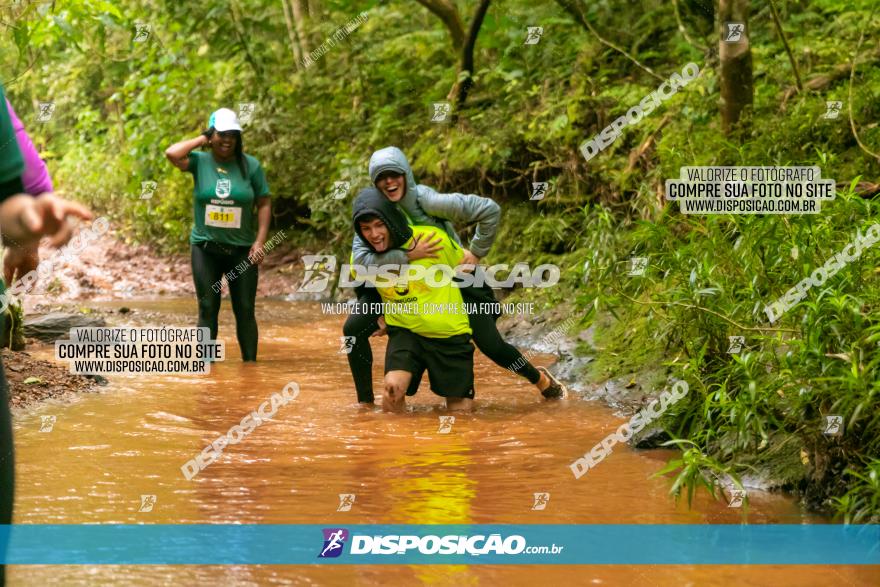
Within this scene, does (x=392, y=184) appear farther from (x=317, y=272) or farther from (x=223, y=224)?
(x=317, y=272)

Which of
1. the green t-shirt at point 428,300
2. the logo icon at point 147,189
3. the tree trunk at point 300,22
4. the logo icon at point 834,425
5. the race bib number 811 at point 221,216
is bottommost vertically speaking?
the logo icon at point 834,425

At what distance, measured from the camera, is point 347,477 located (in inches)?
192

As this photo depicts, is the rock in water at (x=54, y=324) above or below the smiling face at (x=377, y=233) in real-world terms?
below

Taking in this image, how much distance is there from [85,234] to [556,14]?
26.9ft

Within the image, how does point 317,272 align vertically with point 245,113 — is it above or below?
below

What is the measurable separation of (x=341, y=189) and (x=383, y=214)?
286 inches

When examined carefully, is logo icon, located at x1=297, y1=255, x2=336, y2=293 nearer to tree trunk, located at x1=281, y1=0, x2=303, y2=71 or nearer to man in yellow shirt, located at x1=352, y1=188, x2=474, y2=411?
tree trunk, located at x1=281, y1=0, x2=303, y2=71

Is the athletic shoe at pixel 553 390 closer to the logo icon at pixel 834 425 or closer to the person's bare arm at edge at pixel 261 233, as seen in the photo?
the person's bare arm at edge at pixel 261 233

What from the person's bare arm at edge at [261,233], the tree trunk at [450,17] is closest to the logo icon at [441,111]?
the tree trunk at [450,17]

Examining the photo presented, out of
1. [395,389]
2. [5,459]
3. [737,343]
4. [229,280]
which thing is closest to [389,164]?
[395,389]

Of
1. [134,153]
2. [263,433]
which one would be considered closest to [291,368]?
[263,433]

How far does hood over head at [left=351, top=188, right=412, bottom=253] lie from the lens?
6.27 meters

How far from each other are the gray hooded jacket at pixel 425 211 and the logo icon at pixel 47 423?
2.02 metres

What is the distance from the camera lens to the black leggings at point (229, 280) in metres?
8.34
